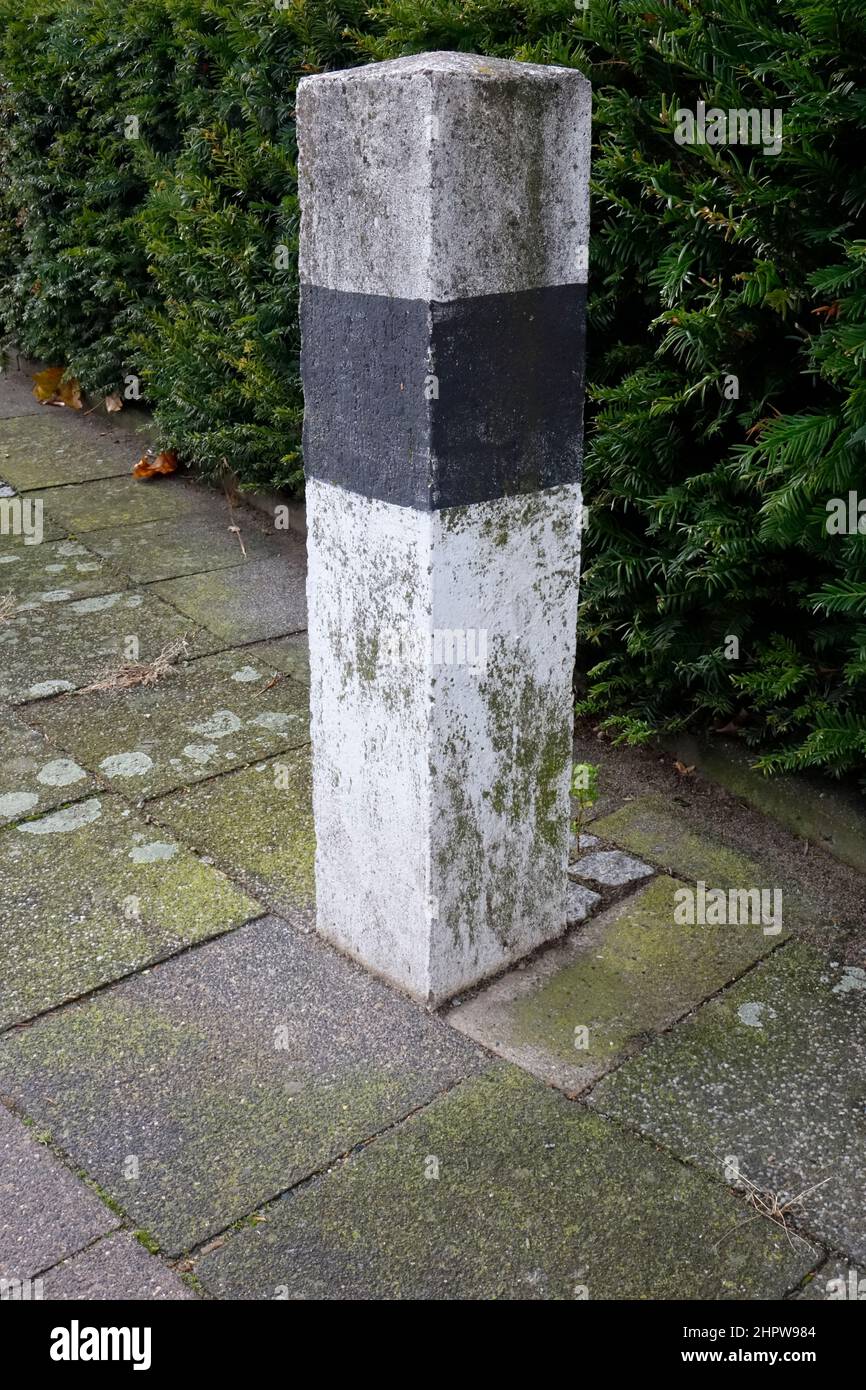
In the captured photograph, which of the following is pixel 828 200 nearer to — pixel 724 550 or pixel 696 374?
pixel 696 374

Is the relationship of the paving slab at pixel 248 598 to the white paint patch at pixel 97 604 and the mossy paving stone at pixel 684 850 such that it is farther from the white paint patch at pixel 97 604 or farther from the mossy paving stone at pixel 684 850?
the mossy paving stone at pixel 684 850

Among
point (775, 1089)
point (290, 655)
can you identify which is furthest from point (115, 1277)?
point (290, 655)

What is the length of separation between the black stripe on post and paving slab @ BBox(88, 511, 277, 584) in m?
2.96

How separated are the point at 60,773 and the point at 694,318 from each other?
2353mm

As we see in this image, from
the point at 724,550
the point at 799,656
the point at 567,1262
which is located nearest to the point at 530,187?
the point at 724,550

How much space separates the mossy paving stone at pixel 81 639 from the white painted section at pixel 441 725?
1936mm

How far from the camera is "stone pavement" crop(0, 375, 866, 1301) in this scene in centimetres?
237

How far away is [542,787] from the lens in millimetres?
3035

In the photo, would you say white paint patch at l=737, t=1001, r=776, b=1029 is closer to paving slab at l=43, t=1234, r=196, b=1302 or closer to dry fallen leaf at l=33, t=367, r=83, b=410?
paving slab at l=43, t=1234, r=196, b=1302

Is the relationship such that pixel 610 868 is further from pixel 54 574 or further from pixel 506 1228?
pixel 54 574

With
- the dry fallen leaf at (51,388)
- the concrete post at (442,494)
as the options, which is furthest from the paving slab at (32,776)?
the dry fallen leaf at (51,388)

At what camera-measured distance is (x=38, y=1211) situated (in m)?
2.46

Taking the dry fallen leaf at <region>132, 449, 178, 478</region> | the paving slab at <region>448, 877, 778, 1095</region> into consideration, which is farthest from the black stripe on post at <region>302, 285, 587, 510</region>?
the dry fallen leaf at <region>132, 449, 178, 478</region>

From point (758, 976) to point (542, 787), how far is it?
0.72m
